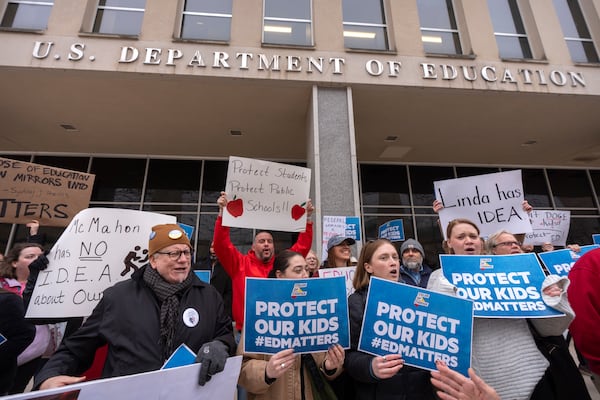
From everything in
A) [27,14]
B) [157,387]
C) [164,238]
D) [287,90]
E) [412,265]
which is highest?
[27,14]

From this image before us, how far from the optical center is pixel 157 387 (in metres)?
1.44

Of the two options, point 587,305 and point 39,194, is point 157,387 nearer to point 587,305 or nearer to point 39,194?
point 587,305

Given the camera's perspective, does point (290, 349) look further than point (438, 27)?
No

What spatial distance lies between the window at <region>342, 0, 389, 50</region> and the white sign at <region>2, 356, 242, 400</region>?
8091mm

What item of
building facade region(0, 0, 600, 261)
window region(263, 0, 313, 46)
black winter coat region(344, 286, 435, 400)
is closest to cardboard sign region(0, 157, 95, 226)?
building facade region(0, 0, 600, 261)

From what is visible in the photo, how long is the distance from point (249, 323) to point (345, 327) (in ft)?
1.87

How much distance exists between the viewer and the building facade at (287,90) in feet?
22.9

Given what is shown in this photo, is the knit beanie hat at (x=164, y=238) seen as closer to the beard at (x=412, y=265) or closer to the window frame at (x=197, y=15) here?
the beard at (x=412, y=265)

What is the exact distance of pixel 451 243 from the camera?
8.88 ft

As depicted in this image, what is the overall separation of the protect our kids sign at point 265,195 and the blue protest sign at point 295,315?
2.31 meters

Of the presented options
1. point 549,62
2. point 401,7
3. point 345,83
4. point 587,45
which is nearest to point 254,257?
point 345,83

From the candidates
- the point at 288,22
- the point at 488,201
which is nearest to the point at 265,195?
the point at 488,201

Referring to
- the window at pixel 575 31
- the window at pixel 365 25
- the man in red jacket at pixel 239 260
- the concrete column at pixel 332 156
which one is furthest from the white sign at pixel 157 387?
the window at pixel 575 31

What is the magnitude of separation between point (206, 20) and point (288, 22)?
2075 millimetres
